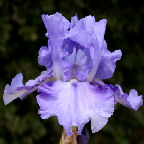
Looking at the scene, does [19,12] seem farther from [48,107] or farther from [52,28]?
[48,107]

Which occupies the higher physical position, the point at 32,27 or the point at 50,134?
the point at 32,27

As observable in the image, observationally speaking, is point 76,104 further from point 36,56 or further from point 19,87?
point 36,56

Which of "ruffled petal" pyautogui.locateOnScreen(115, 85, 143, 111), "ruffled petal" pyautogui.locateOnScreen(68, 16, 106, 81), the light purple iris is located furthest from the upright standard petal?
"ruffled petal" pyautogui.locateOnScreen(115, 85, 143, 111)

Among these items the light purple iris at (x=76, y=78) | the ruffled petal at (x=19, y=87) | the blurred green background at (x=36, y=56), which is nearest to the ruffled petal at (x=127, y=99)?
the light purple iris at (x=76, y=78)

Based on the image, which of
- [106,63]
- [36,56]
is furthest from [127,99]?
[36,56]

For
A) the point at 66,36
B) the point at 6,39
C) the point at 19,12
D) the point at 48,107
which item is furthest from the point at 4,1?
the point at 48,107

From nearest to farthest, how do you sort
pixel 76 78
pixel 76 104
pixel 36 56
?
pixel 76 104 → pixel 76 78 → pixel 36 56
